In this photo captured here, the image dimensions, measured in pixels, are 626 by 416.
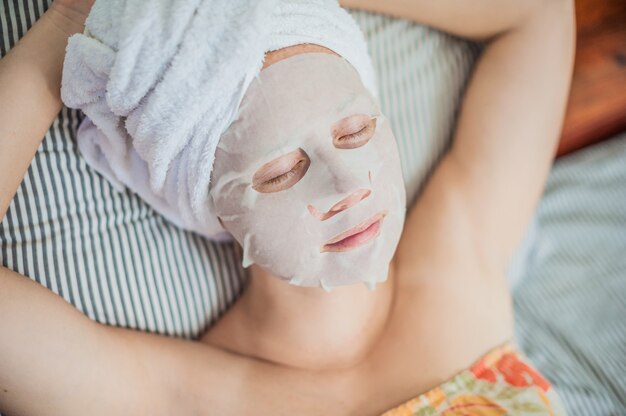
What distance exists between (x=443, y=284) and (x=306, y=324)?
250mm

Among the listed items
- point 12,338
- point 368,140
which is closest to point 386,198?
point 368,140

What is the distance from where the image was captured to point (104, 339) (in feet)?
2.58

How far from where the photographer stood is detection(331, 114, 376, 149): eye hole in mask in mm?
673

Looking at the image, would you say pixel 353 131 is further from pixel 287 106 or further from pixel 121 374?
pixel 121 374

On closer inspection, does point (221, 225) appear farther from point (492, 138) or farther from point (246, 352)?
point (492, 138)

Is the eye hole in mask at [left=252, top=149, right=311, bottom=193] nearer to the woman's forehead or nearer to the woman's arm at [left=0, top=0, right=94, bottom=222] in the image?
the woman's forehead

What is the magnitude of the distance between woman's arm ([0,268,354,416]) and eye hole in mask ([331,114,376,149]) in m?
0.43

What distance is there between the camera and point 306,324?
89 centimetres

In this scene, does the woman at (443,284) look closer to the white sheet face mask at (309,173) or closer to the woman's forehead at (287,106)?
the white sheet face mask at (309,173)

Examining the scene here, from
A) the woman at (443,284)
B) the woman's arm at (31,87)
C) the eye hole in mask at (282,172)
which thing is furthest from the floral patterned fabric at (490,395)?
the woman's arm at (31,87)

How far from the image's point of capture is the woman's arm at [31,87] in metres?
0.72

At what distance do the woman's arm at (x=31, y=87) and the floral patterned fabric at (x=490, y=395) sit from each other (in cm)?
67

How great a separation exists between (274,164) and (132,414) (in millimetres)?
445

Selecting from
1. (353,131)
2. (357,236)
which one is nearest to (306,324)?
(357,236)
